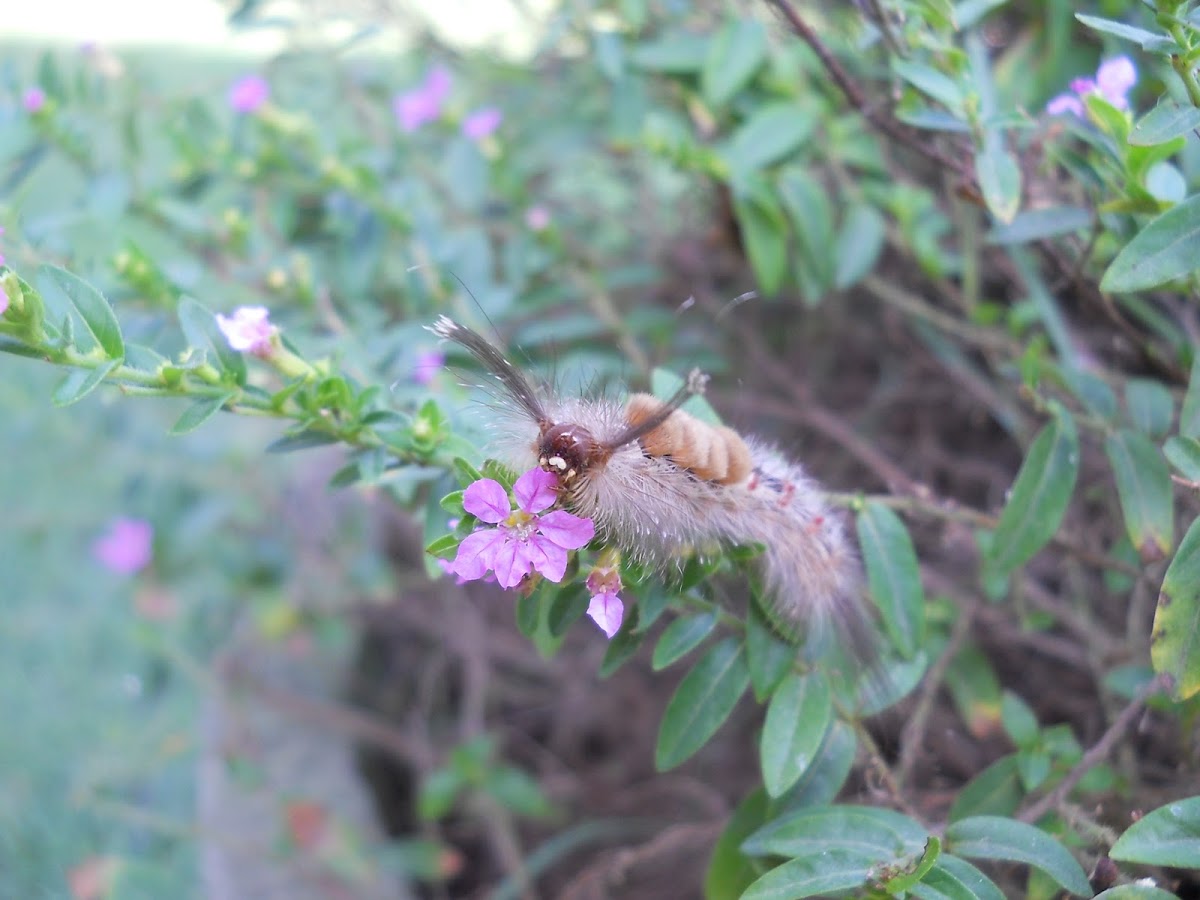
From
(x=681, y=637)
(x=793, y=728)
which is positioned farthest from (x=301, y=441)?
(x=793, y=728)

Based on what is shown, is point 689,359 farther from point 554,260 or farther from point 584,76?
point 584,76

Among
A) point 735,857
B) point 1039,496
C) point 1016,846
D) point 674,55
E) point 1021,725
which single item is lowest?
point 735,857

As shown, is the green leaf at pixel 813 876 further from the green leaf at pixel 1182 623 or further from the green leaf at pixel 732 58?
→ the green leaf at pixel 732 58

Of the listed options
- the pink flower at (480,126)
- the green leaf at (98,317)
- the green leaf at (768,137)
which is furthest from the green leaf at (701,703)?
the pink flower at (480,126)

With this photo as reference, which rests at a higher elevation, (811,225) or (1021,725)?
(811,225)

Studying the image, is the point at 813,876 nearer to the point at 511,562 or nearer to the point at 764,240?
the point at 511,562

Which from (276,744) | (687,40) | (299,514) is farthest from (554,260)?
(276,744)
